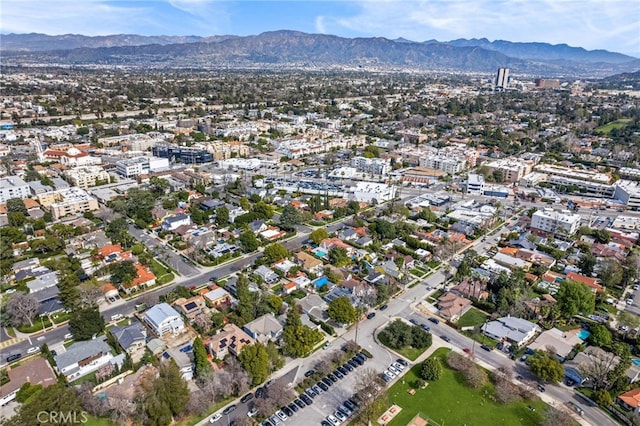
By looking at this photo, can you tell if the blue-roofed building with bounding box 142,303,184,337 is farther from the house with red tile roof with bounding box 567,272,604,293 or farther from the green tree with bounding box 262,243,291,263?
the house with red tile roof with bounding box 567,272,604,293

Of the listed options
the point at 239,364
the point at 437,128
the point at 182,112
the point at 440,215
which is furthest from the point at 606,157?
the point at 182,112

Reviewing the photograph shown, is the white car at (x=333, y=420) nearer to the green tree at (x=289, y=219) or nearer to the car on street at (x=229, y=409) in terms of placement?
the car on street at (x=229, y=409)

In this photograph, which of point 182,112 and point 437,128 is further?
point 182,112

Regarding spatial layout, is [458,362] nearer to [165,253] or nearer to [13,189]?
[165,253]

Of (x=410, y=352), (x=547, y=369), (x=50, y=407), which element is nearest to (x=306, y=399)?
(x=410, y=352)

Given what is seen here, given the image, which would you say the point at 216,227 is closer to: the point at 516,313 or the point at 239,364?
the point at 239,364

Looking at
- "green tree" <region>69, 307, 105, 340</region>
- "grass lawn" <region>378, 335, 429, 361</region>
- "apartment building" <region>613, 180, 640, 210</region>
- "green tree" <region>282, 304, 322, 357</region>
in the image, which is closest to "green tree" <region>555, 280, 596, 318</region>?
"grass lawn" <region>378, 335, 429, 361</region>
